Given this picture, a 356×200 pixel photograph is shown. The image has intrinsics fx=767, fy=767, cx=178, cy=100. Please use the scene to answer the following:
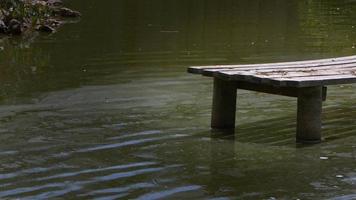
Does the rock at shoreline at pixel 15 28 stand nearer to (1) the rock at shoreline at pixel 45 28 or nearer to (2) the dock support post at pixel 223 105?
(1) the rock at shoreline at pixel 45 28

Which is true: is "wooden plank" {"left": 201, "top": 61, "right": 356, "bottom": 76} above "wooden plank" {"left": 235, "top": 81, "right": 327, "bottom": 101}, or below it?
above

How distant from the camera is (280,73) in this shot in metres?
7.99

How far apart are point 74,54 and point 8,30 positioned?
3966 millimetres

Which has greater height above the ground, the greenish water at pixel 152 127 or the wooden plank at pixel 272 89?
the wooden plank at pixel 272 89

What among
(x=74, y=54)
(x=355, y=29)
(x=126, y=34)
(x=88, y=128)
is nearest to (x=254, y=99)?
(x=88, y=128)

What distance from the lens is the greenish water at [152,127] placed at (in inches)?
249

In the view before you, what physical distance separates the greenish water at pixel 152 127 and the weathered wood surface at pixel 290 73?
63 centimetres

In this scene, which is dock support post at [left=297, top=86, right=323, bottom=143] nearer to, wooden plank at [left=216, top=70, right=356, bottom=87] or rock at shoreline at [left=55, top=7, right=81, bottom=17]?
wooden plank at [left=216, top=70, right=356, bottom=87]

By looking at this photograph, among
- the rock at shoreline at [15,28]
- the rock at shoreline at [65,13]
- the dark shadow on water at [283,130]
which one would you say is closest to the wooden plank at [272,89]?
the dark shadow on water at [283,130]

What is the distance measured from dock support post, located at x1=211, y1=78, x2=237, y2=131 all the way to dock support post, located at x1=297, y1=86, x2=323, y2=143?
817 millimetres

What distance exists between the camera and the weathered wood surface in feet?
24.6

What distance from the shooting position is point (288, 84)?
742 centimetres

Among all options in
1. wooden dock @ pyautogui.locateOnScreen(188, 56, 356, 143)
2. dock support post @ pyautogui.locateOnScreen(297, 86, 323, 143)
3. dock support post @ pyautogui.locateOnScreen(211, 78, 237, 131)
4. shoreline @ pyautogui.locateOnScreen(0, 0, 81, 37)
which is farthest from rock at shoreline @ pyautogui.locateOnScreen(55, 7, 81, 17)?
dock support post @ pyautogui.locateOnScreen(297, 86, 323, 143)

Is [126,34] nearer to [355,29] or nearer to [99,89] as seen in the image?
[355,29]
